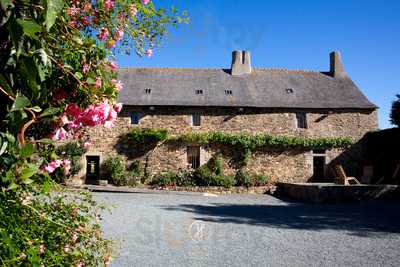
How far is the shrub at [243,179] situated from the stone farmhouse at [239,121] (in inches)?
24.2

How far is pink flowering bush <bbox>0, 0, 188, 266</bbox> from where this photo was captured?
1284mm

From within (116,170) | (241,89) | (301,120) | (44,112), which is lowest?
(116,170)

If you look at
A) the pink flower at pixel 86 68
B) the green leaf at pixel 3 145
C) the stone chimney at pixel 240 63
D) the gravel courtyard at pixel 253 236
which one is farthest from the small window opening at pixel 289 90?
the green leaf at pixel 3 145

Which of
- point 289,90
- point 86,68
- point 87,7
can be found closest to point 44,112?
point 86,68

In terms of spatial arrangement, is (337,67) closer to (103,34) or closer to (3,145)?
(103,34)

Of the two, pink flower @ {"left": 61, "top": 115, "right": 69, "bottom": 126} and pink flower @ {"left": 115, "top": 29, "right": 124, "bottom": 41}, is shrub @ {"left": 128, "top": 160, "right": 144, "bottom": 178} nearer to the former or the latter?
pink flower @ {"left": 115, "top": 29, "right": 124, "bottom": 41}

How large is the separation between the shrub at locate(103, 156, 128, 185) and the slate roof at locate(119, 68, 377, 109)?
299cm

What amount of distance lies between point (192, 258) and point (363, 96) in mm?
17610

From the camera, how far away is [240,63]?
2023 cm

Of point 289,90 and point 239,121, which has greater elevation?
point 289,90

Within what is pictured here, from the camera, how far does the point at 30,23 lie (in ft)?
3.78

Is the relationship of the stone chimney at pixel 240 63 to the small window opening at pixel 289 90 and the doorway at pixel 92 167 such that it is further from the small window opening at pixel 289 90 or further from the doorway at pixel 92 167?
the doorway at pixel 92 167

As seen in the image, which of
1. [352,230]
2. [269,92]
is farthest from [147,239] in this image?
[269,92]

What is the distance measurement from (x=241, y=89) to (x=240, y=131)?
274cm
